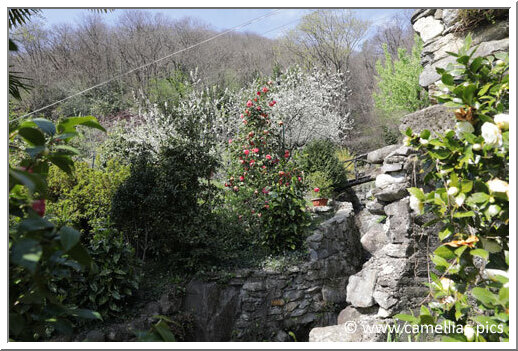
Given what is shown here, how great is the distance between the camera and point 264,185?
18.2 ft

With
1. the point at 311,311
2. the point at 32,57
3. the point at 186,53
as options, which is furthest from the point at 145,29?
the point at 311,311

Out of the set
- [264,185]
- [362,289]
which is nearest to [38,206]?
[362,289]

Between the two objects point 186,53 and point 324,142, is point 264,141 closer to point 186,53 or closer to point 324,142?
point 324,142

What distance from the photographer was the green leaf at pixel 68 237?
30.0 inches

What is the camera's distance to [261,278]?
4.66 meters

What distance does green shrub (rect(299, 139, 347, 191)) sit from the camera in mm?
8241

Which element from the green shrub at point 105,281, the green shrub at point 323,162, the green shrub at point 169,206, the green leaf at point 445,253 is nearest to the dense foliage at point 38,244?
the green leaf at point 445,253

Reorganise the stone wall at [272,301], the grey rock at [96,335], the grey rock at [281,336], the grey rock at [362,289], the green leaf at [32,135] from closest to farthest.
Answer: the green leaf at [32,135] → the grey rock at [362,289] → the grey rock at [96,335] → the stone wall at [272,301] → the grey rock at [281,336]

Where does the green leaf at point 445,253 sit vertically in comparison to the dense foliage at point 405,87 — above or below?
above

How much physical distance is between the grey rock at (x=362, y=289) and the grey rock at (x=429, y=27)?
1.99 metres

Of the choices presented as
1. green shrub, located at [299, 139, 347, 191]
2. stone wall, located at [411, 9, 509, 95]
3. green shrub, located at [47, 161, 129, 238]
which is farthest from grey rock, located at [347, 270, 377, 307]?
green shrub, located at [299, 139, 347, 191]

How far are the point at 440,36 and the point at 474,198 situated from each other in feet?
6.07

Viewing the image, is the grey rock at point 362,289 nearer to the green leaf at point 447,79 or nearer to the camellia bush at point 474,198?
the camellia bush at point 474,198

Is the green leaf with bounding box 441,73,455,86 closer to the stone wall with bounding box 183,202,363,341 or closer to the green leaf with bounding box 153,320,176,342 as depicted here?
the green leaf with bounding box 153,320,176,342
